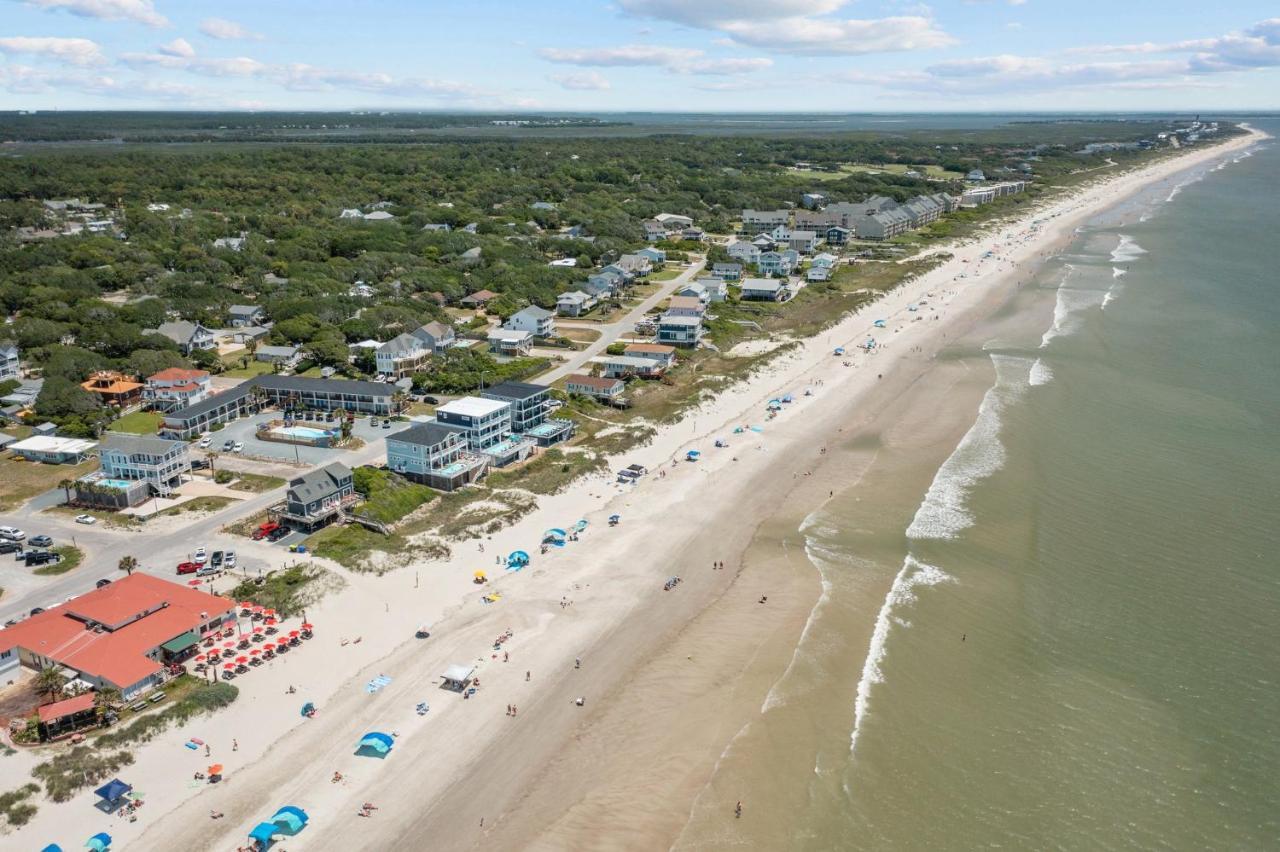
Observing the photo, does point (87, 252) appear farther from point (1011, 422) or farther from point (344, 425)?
point (1011, 422)

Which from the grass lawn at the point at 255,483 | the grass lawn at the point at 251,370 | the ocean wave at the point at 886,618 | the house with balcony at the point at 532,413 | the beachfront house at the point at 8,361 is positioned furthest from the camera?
the grass lawn at the point at 251,370

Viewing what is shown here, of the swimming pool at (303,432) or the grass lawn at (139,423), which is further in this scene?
the grass lawn at (139,423)

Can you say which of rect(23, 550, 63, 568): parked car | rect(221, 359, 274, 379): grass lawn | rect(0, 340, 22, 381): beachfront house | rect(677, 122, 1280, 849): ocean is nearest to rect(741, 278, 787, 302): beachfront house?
rect(677, 122, 1280, 849): ocean

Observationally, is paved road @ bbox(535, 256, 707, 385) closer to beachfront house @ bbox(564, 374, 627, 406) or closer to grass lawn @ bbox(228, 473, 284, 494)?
beachfront house @ bbox(564, 374, 627, 406)

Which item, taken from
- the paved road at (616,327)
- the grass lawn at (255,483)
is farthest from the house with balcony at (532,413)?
the grass lawn at (255,483)

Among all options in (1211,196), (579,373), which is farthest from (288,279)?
(1211,196)

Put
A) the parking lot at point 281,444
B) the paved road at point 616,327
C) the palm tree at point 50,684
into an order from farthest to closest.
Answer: the paved road at point 616,327 < the parking lot at point 281,444 < the palm tree at point 50,684

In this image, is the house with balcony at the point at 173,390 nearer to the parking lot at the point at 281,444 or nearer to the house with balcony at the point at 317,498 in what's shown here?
the parking lot at the point at 281,444
